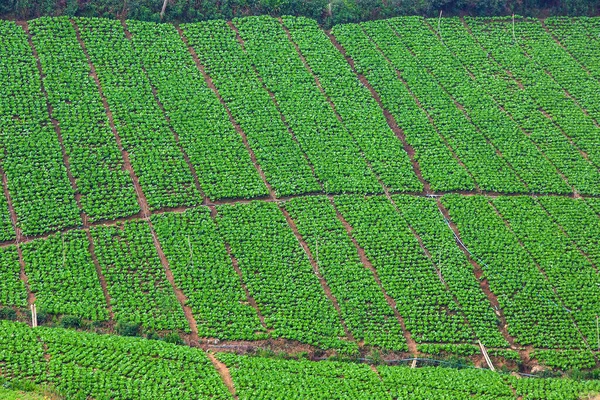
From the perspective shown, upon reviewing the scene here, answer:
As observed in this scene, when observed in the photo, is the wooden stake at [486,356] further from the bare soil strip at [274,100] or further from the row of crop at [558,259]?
the bare soil strip at [274,100]

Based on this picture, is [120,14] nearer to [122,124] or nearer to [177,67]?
[177,67]

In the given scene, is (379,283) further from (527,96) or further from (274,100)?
(527,96)

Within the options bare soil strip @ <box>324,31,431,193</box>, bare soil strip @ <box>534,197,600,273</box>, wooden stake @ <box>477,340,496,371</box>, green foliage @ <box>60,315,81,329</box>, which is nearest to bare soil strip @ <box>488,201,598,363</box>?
bare soil strip @ <box>534,197,600,273</box>

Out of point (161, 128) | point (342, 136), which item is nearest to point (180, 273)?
point (161, 128)

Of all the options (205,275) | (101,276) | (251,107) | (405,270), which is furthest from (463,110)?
(101,276)

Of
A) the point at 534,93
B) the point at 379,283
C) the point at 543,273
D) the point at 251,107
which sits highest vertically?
the point at 251,107

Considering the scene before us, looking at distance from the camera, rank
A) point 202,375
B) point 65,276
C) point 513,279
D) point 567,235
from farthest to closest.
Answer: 1. point 567,235
2. point 513,279
3. point 65,276
4. point 202,375
